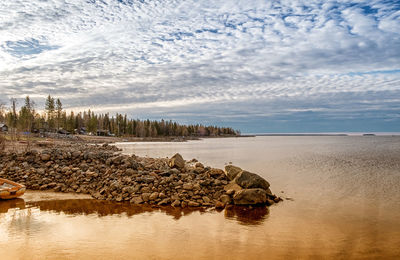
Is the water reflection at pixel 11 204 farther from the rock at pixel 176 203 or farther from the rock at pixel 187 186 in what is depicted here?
the rock at pixel 187 186

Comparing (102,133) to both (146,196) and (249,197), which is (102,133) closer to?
(146,196)

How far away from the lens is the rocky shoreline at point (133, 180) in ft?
51.9

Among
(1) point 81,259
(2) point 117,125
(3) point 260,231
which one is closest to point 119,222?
(1) point 81,259

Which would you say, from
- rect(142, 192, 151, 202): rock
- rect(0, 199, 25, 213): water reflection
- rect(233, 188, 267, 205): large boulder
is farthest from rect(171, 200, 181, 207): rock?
rect(0, 199, 25, 213): water reflection

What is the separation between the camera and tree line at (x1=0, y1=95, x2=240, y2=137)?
316 feet

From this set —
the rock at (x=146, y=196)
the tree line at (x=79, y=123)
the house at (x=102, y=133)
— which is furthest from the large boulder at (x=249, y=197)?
the house at (x=102, y=133)

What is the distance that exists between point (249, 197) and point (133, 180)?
7.30 m

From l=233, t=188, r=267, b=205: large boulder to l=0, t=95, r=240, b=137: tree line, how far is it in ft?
196

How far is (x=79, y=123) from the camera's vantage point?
132 m

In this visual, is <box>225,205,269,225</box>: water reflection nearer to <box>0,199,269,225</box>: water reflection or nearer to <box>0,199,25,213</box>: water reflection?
<box>0,199,269,225</box>: water reflection

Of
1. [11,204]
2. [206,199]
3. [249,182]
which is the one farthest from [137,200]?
[11,204]

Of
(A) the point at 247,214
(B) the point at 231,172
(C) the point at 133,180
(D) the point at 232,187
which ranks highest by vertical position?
(B) the point at 231,172

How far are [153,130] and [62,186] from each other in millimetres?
150168

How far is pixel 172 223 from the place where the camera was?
41.4 feet
